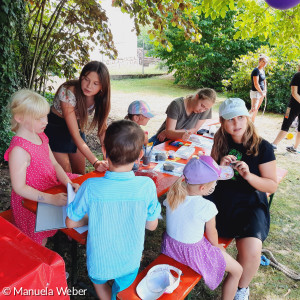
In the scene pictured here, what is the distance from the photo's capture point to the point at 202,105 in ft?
10.7

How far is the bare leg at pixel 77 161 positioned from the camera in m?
2.81

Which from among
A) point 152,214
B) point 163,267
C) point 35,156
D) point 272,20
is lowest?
point 163,267

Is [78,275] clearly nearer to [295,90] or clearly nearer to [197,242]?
[197,242]

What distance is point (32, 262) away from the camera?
3.49ft

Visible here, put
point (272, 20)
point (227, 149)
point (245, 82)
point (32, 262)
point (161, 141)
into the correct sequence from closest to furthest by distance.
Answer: point (32, 262) < point (227, 149) < point (161, 141) < point (272, 20) < point (245, 82)

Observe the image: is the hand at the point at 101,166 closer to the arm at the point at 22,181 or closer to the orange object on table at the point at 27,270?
the arm at the point at 22,181

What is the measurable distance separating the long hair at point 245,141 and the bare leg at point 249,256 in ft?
2.19

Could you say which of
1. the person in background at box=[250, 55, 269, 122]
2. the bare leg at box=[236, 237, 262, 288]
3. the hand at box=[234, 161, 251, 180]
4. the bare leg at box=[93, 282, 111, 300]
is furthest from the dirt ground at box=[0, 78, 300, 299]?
the hand at box=[234, 161, 251, 180]

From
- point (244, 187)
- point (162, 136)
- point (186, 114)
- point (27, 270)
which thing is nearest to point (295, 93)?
point (186, 114)

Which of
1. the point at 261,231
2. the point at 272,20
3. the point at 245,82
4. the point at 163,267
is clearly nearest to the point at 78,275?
the point at 163,267

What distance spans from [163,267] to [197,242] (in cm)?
27

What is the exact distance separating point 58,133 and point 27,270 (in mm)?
1704

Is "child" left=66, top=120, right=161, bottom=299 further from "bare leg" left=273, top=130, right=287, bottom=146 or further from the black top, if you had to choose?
"bare leg" left=273, top=130, right=287, bottom=146

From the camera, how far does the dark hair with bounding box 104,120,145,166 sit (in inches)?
52.1
